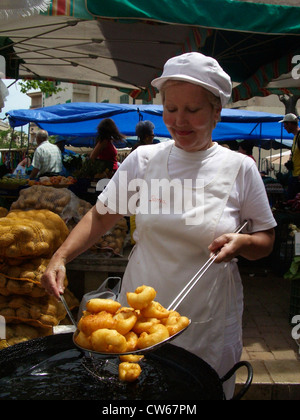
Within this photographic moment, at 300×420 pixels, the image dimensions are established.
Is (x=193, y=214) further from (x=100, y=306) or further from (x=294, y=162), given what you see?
(x=294, y=162)

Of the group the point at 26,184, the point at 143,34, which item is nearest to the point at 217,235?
the point at 26,184

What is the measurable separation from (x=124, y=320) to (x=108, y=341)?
12 cm

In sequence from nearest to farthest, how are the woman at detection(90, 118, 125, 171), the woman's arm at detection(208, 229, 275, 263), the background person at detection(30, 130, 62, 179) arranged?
the woman's arm at detection(208, 229, 275, 263) → the woman at detection(90, 118, 125, 171) → the background person at detection(30, 130, 62, 179)

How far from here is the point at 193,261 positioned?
1633mm

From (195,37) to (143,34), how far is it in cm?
97

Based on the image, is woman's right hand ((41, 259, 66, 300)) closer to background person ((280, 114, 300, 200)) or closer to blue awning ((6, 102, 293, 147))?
background person ((280, 114, 300, 200))

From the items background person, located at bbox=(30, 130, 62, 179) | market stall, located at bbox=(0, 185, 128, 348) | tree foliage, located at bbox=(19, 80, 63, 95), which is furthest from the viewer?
tree foliage, located at bbox=(19, 80, 63, 95)

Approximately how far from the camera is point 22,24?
189 inches

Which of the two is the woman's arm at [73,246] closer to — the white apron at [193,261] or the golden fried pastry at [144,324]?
the white apron at [193,261]

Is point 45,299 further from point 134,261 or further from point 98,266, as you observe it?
point 134,261

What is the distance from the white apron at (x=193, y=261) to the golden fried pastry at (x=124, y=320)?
283 mm

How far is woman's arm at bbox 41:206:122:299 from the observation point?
1501 mm

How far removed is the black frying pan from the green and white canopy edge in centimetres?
280

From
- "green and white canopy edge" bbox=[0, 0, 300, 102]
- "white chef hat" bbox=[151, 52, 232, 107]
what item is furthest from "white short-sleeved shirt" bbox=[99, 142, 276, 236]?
"green and white canopy edge" bbox=[0, 0, 300, 102]
